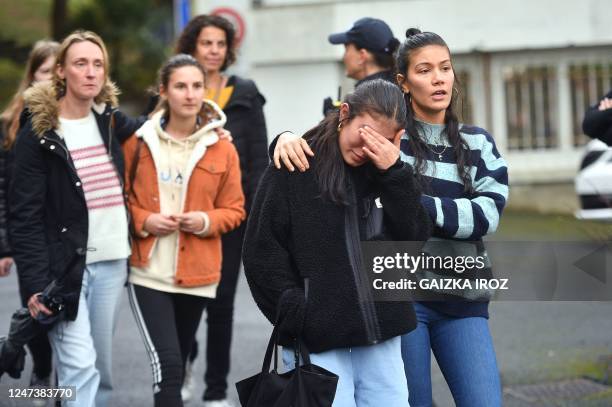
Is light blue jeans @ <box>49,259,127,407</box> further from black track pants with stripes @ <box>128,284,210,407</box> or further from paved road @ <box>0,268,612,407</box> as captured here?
paved road @ <box>0,268,612,407</box>

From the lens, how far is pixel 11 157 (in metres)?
6.56

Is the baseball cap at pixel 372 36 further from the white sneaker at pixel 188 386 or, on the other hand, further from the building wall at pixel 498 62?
the building wall at pixel 498 62

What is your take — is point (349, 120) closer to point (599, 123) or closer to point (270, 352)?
point (270, 352)

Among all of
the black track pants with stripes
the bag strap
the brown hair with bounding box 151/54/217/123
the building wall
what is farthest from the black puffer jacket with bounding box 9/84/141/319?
the building wall

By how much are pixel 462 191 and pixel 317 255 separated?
0.76 m

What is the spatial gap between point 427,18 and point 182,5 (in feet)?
17.6

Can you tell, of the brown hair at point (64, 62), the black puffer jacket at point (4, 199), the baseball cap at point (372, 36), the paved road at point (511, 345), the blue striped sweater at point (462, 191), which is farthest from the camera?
the paved road at point (511, 345)

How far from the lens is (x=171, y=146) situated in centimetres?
602

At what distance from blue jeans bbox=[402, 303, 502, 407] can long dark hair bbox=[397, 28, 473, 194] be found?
523mm

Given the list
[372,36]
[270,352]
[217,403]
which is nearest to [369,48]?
[372,36]

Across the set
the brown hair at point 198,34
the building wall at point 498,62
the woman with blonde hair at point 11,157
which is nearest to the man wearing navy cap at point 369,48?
the brown hair at point 198,34

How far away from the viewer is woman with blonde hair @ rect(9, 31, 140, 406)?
544 cm

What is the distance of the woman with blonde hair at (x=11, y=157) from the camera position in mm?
6531

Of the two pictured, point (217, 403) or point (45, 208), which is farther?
point (217, 403)
